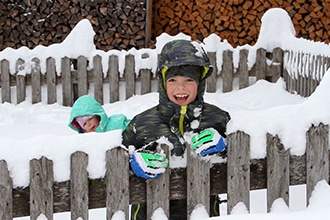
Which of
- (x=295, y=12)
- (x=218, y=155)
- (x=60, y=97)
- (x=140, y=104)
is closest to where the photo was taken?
(x=218, y=155)

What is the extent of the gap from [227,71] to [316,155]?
537cm

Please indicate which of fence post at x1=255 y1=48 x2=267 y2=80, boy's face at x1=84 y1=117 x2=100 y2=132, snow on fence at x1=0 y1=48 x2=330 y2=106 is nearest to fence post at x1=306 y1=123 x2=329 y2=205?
boy's face at x1=84 y1=117 x2=100 y2=132

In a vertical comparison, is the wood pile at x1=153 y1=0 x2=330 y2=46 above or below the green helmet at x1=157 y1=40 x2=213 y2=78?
above

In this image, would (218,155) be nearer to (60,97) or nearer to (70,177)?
(70,177)

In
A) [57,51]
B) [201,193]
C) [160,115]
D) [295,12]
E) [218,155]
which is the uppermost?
[295,12]

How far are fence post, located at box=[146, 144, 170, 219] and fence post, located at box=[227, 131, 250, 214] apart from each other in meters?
0.28

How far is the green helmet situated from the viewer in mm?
2762

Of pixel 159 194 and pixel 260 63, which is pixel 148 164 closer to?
pixel 159 194

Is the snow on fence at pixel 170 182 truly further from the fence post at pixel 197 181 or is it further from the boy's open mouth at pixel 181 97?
the boy's open mouth at pixel 181 97

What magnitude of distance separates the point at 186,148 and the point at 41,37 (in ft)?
31.6

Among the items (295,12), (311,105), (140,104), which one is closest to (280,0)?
(295,12)

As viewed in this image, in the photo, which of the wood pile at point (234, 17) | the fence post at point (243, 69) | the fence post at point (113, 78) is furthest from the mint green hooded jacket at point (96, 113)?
the wood pile at point (234, 17)

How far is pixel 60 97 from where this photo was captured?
8.12 metres

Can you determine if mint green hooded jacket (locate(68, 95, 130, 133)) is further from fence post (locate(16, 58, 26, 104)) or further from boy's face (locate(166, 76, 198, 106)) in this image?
fence post (locate(16, 58, 26, 104))
